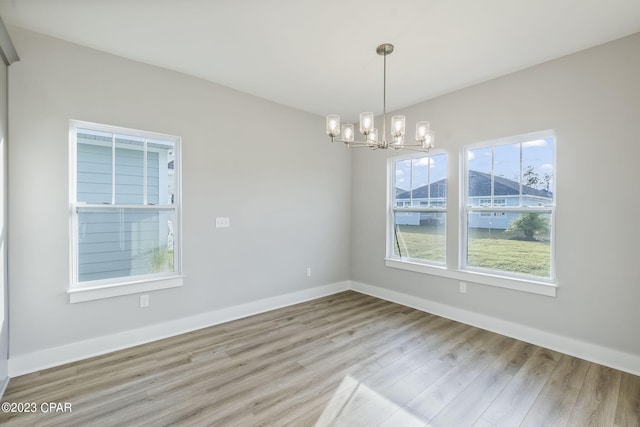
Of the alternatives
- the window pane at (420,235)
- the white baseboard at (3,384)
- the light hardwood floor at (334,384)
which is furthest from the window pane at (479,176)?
the white baseboard at (3,384)

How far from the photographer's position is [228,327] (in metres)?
3.32

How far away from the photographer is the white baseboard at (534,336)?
8.11ft

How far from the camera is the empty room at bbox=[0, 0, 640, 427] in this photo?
2.13 m

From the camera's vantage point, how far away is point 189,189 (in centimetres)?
320

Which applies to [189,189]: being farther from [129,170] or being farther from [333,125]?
[333,125]

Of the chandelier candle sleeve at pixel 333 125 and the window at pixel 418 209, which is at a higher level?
the chandelier candle sleeve at pixel 333 125

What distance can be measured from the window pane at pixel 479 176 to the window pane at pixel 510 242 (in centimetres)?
17

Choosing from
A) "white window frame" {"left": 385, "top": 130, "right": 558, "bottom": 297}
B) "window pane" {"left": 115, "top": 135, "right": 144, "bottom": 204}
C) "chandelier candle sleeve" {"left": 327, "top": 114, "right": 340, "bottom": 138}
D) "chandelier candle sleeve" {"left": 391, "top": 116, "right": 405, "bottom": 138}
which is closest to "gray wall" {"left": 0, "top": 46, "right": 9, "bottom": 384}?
"window pane" {"left": 115, "top": 135, "right": 144, "bottom": 204}

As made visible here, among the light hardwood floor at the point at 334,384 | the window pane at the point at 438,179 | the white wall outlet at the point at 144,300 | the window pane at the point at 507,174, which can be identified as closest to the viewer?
the light hardwood floor at the point at 334,384

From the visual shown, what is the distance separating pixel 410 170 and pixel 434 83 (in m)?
1.24

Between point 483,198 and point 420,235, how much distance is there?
0.97 meters

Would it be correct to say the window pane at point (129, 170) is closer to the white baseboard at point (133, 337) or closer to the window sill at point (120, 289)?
the window sill at point (120, 289)

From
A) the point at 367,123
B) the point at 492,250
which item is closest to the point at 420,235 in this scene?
the point at 492,250

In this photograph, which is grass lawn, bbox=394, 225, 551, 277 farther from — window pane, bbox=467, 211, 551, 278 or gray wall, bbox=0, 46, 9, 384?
gray wall, bbox=0, 46, 9, 384
